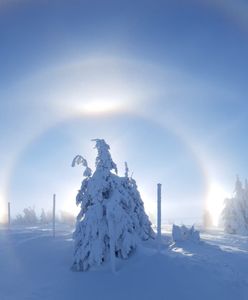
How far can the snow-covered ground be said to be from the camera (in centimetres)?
2069

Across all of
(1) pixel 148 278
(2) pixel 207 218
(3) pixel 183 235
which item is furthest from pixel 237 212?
(1) pixel 148 278

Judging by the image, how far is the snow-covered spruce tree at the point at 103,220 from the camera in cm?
2652

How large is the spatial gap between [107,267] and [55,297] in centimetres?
442

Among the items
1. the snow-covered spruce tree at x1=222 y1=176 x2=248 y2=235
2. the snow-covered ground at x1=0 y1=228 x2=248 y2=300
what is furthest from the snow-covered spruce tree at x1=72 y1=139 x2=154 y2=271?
the snow-covered spruce tree at x1=222 y1=176 x2=248 y2=235

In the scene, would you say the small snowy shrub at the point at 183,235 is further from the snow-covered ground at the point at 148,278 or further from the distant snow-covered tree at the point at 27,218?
the distant snow-covered tree at the point at 27,218

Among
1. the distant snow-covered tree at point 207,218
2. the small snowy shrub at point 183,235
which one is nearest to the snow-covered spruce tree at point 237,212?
the distant snow-covered tree at point 207,218

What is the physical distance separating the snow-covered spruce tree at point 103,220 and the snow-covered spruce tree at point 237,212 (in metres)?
46.3

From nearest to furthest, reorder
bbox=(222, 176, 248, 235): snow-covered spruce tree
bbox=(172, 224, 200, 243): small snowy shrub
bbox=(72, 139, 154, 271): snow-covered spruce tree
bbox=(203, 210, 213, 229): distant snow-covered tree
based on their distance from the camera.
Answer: bbox=(72, 139, 154, 271): snow-covered spruce tree
bbox=(172, 224, 200, 243): small snowy shrub
bbox=(222, 176, 248, 235): snow-covered spruce tree
bbox=(203, 210, 213, 229): distant snow-covered tree

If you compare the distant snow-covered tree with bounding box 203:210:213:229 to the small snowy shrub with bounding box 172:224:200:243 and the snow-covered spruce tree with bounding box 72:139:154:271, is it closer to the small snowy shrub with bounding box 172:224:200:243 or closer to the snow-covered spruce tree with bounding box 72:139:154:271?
the small snowy shrub with bounding box 172:224:200:243

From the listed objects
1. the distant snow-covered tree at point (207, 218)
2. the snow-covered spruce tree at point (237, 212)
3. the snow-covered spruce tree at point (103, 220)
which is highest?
the snow-covered spruce tree at point (103, 220)

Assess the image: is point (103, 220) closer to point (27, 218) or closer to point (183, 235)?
point (183, 235)

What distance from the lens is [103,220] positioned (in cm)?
2728

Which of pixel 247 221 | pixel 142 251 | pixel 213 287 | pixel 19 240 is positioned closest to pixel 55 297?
pixel 142 251

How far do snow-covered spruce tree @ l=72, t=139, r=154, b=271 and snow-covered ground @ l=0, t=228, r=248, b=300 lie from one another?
86cm
